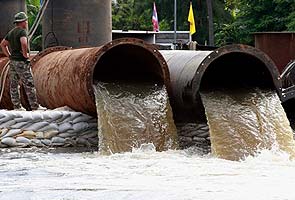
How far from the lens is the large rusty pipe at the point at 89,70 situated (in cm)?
1125

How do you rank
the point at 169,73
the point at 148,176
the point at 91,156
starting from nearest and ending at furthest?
the point at 148,176, the point at 91,156, the point at 169,73

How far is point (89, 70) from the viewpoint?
11.1 m

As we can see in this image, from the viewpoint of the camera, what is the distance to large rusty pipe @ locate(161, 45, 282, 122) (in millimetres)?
11039

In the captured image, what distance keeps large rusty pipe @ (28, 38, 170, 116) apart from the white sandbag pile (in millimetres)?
255

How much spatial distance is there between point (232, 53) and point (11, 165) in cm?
381

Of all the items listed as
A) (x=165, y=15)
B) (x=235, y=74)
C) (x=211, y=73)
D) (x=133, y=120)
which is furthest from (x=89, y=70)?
(x=165, y=15)

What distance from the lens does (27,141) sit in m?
11.1

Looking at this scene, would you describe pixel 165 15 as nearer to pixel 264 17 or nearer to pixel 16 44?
pixel 264 17

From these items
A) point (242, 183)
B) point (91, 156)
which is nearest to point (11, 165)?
point (91, 156)

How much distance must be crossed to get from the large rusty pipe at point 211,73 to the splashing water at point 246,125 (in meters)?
0.28

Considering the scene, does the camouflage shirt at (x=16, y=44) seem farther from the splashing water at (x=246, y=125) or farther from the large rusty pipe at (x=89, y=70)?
the splashing water at (x=246, y=125)

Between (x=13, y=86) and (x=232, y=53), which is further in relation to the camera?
(x=13, y=86)

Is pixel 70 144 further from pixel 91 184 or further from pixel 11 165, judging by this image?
pixel 91 184

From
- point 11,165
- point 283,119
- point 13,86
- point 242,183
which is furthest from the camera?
point 13,86
